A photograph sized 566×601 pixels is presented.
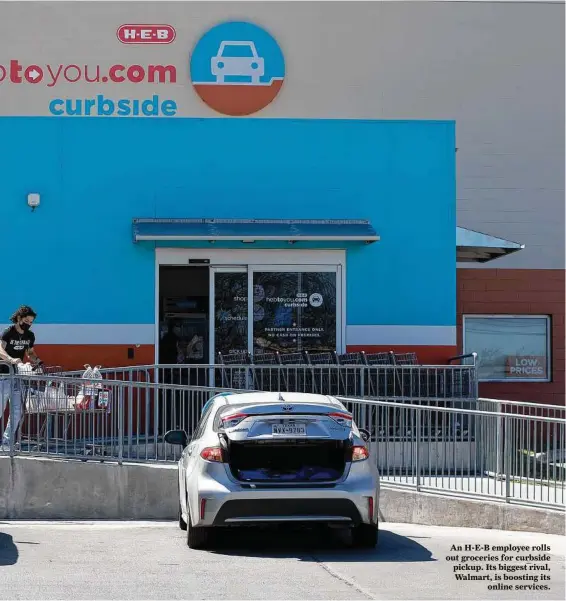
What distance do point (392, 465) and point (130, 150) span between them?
727cm

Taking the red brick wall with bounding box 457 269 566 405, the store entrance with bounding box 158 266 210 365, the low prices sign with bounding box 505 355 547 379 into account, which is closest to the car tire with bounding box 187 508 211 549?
the store entrance with bounding box 158 266 210 365

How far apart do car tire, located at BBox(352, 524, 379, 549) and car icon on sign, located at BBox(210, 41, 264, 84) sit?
9729 millimetres

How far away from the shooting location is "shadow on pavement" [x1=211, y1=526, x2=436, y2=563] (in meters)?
10.3

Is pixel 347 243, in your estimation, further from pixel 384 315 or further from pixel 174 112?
pixel 174 112

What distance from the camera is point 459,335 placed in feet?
65.1

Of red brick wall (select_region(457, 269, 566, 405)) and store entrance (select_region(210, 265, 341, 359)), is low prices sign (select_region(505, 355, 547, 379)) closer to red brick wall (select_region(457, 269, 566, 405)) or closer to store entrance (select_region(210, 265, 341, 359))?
red brick wall (select_region(457, 269, 566, 405))

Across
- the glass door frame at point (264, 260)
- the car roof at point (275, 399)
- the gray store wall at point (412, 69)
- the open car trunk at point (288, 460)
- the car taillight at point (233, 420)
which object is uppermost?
the gray store wall at point (412, 69)

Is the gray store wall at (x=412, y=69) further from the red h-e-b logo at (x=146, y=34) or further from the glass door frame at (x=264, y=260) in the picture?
the glass door frame at (x=264, y=260)

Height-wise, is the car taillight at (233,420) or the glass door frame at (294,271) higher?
the glass door frame at (294,271)

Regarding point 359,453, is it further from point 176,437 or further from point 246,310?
point 246,310

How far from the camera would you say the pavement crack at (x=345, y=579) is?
27.6 feet

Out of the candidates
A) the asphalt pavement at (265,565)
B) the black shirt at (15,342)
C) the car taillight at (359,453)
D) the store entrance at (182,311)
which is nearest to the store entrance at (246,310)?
the store entrance at (182,311)

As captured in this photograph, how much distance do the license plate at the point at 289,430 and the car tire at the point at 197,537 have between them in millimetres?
1124

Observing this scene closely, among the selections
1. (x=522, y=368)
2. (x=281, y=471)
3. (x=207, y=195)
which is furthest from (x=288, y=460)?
(x=522, y=368)
